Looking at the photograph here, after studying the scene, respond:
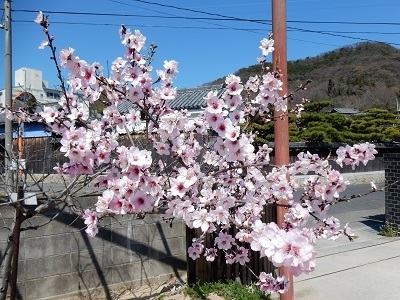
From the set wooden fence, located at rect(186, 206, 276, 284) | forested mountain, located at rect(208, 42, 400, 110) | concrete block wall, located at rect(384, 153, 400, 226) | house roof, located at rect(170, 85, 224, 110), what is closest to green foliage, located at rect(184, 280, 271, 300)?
wooden fence, located at rect(186, 206, 276, 284)

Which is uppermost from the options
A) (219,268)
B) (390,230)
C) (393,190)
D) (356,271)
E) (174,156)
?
(174,156)

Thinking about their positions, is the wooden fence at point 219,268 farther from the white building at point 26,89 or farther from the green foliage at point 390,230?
the green foliage at point 390,230

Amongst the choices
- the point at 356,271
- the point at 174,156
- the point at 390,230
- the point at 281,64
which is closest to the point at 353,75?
the point at 390,230

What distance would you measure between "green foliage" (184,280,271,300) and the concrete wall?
63 cm

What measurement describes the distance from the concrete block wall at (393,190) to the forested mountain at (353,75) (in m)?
29.1

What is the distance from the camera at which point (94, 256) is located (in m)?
4.65

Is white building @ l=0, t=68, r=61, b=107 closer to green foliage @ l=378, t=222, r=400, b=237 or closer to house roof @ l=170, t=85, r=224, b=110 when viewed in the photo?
green foliage @ l=378, t=222, r=400, b=237

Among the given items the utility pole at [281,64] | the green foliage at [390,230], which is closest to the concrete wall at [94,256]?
the utility pole at [281,64]

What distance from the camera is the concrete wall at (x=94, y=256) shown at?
14.0 ft

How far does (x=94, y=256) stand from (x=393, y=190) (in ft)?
19.7

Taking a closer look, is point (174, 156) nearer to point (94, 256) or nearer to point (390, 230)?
point (94, 256)

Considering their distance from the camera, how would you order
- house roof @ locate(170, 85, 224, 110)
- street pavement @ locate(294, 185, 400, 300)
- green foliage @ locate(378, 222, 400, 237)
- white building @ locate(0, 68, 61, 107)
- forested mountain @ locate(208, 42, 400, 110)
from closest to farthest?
white building @ locate(0, 68, 61, 107)
street pavement @ locate(294, 185, 400, 300)
green foliage @ locate(378, 222, 400, 237)
house roof @ locate(170, 85, 224, 110)
forested mountain @ locate(208, 42, 400, 110)

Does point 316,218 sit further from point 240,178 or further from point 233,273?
point 233,273

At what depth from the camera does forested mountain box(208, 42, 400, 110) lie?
4831cm
